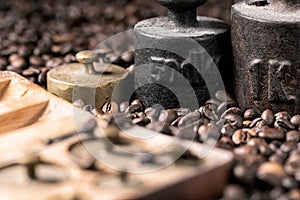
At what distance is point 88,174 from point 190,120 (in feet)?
1.62

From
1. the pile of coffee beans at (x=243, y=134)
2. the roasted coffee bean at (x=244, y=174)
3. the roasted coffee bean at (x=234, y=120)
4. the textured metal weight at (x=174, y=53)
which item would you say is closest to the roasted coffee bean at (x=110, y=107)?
the pile of coffee beans at (x=243, y=134)

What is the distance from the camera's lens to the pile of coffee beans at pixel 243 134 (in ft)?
4.12

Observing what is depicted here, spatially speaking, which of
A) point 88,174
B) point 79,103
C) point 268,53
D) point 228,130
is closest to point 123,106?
point 79,103

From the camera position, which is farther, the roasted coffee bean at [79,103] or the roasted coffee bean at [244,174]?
the roasted coffee bean at [79,103]

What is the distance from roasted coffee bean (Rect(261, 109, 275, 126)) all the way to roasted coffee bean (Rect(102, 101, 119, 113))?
0.45m

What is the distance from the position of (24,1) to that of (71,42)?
2.71 ft

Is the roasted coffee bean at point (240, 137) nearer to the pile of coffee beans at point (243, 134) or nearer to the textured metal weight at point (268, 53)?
the pile of coffee beans at point (243, 134)

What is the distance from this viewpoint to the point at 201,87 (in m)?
1.85

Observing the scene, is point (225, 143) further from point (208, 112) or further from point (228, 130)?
point (208, 112)

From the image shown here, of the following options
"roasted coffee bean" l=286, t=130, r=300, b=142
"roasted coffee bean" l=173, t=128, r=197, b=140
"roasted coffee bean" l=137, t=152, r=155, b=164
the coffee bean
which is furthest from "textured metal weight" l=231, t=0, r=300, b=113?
the coffee bean

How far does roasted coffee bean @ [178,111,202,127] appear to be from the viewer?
1642 mm

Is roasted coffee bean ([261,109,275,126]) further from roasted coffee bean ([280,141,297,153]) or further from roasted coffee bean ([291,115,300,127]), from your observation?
roasted coffee bean ([280,141,297,153])

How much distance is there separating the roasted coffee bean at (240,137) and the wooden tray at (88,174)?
0.24 meters

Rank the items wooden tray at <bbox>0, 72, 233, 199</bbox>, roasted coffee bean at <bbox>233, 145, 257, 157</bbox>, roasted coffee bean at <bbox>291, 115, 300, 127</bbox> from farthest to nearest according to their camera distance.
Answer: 1. roasted coffee bean at <bbox>291, 115, 300, 127</bbox>
2. roasted coffee bean at <bbox>233, 145, 257, 157</bbox>
3. wooden tray at <bbox>0, 72, 233, 199</bbox>
